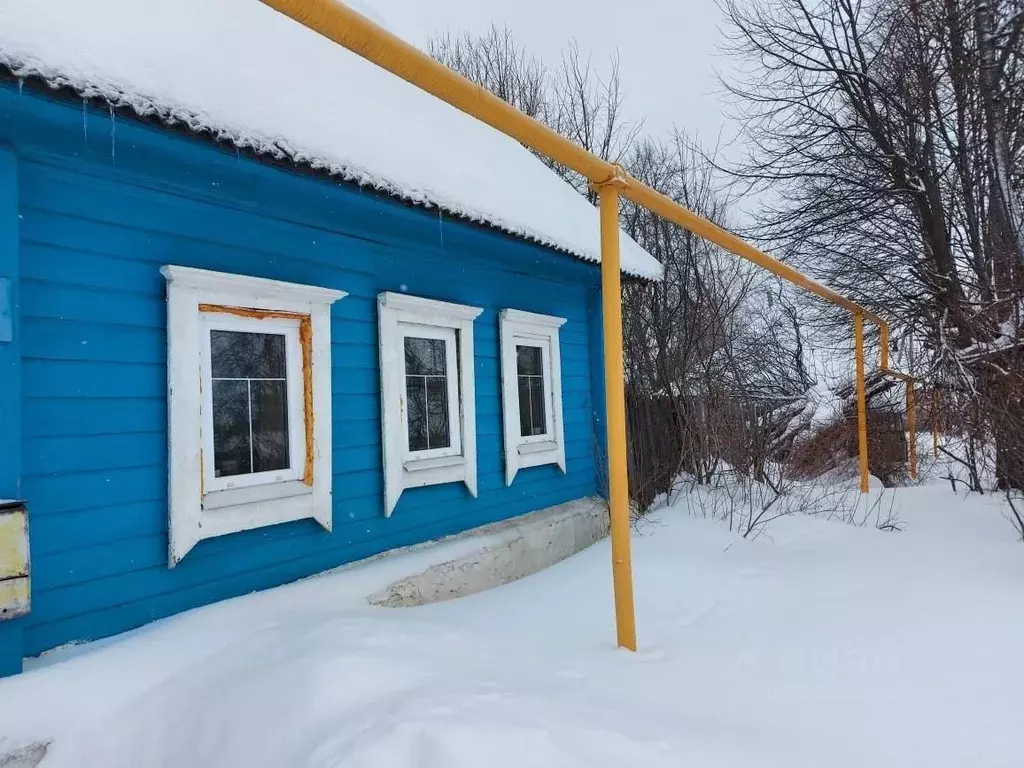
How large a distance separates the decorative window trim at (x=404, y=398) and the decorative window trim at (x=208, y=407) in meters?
0.47

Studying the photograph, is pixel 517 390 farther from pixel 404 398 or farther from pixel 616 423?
pixel 616 423

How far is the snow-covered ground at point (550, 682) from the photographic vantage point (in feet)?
6.09

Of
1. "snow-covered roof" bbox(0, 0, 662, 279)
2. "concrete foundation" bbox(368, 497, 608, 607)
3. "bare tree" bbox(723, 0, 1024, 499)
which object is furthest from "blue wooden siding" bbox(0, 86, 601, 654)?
"bare tree" bbox(723, 0, 1024, 499)

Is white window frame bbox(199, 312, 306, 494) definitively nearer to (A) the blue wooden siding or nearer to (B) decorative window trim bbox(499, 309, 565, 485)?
(A) the blue wooden siding

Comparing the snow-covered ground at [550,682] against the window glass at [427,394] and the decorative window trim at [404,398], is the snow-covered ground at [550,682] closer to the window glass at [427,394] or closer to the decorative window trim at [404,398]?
the decorative window trim at [404,398]

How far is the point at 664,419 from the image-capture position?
921cm

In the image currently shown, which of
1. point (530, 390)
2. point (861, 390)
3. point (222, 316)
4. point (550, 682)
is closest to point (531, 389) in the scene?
point (530, 390)

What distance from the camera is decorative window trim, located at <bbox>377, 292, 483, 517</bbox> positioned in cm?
423

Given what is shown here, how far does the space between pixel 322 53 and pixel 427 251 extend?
1.88 meters

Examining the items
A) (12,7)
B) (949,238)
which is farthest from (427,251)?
(949,238)

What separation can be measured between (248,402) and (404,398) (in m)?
1.14

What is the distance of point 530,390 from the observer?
232 inches

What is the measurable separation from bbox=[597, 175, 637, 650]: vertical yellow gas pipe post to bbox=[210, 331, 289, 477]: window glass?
6.30 feet

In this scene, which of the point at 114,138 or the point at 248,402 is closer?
the point at 114,138
